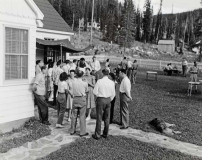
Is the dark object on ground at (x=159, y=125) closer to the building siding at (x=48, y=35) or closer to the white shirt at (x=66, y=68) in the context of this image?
the white shirt at (x=66, y=68)

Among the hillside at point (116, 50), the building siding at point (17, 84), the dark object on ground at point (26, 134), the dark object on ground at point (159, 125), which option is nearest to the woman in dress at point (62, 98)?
the dark object on ground at point (26, 134)

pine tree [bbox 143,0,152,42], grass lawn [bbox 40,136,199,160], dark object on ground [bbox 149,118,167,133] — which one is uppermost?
pine tree [bbox 143,0,152,42]

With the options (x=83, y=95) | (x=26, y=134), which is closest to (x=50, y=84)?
(x=26, y=134)

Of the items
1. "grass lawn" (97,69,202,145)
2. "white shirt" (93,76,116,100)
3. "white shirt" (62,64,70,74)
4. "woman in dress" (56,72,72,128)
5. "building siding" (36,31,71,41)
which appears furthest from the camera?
"building siding" (36,31,71,41)

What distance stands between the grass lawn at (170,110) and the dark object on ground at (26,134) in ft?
9.75

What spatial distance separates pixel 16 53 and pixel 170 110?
7.19 m

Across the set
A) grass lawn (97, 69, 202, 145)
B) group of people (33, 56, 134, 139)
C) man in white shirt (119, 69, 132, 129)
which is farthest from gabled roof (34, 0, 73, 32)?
man in white shirt (119, 69, 132, 129)

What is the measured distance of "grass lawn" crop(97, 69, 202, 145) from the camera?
31.2ft

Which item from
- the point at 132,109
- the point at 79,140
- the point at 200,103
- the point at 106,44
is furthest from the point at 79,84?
the point at 106,44

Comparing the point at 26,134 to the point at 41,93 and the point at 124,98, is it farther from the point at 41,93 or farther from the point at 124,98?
the point at 124,98

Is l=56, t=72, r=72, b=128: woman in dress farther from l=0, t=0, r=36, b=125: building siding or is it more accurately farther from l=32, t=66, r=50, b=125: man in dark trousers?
l=0, t=0, r=36, b=125: building siding

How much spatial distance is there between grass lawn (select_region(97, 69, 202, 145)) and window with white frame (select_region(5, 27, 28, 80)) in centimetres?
399

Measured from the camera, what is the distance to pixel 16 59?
343 inches

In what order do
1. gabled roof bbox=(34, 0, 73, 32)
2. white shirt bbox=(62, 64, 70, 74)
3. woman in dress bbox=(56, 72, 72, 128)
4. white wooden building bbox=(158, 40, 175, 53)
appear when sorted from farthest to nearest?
white wooden building bbox=(158, 40, 175, 53) → gabled roof bbox=(34, 0, 73, 32) → white shirt bbox=(62, 64, 70, 74) → woman in dress bbox=(56, 72, 72, 128)
